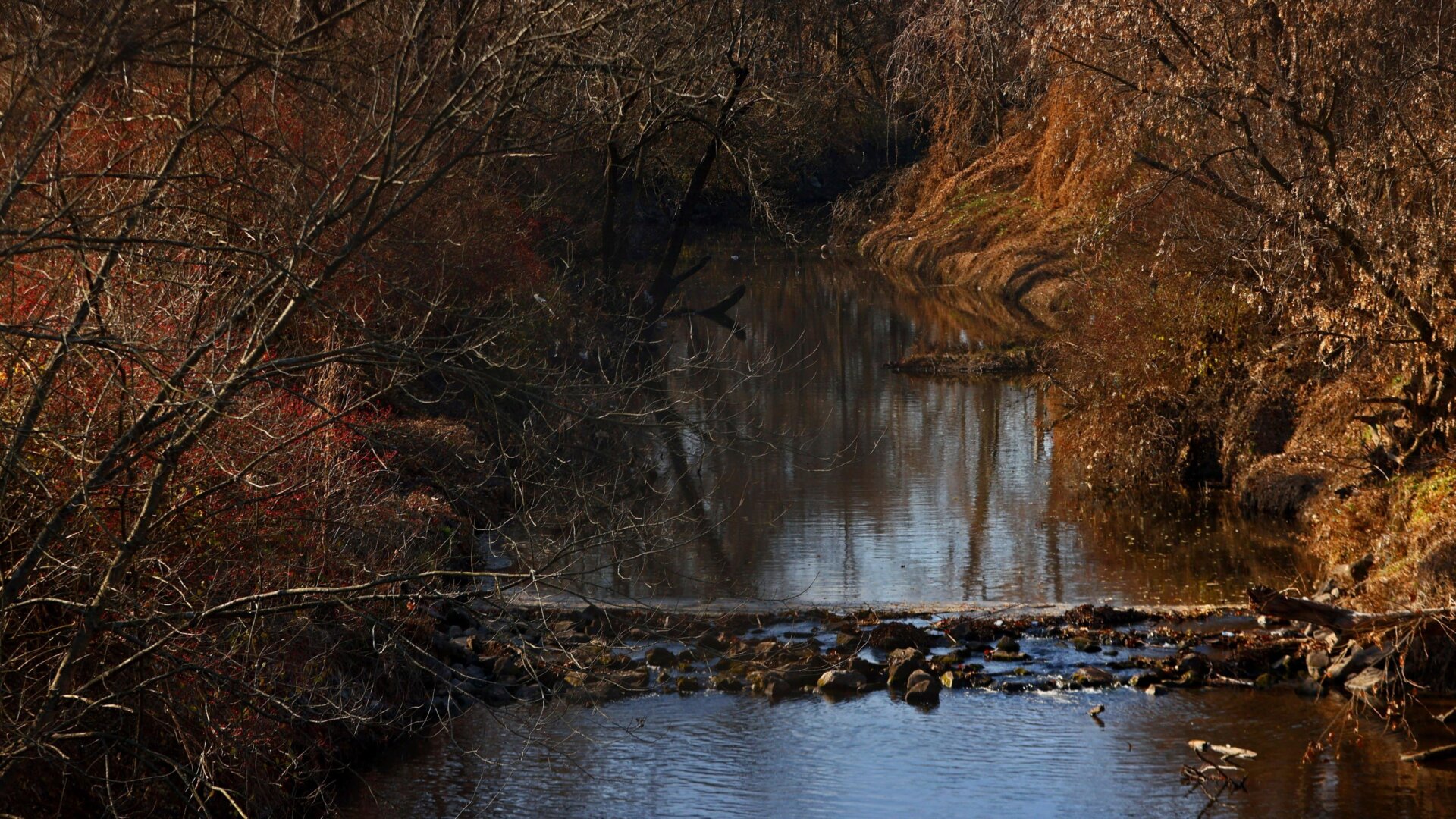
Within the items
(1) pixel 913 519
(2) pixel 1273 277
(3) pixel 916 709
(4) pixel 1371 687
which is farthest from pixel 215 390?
(1) pixel 913 519

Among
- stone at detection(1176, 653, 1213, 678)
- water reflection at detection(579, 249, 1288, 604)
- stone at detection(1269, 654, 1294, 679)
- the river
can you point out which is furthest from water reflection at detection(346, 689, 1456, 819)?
water reflection at detection(579, 249, 1288, 604)

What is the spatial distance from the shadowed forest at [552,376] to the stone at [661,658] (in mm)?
374

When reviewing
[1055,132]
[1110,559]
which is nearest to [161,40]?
[1110,559]

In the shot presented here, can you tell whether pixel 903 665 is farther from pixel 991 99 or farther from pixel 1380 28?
pixel 991 99

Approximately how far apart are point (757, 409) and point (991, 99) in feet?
73.9

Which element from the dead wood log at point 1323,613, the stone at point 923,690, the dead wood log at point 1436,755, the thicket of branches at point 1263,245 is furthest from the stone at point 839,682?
the thicket of branches at point 1263,245

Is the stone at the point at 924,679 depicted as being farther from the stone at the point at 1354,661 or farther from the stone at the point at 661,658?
the stone at the point at 1354,661

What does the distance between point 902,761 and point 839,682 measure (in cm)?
147

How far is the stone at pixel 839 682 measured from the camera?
A: 11.0 meters

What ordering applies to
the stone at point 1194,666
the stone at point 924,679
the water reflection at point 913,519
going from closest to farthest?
the stone at point 924,679 → the stone at point 1194,666 → the water reflection at point 913,519

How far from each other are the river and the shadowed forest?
0.14 metres

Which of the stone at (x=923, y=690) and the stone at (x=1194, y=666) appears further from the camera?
the stone at (x=1194, y=666)

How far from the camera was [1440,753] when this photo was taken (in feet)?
30.8

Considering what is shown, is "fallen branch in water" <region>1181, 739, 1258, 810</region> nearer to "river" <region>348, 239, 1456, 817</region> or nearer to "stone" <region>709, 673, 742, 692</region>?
"river" <region>348, 239, 1456, 817</region>
